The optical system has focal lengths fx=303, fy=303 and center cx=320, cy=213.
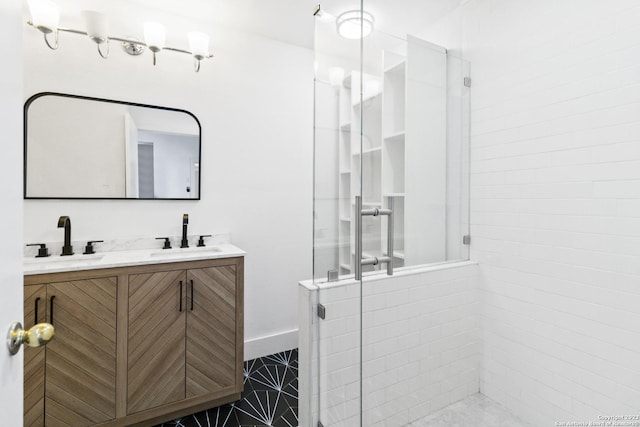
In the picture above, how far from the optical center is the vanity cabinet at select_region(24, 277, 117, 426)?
143cm

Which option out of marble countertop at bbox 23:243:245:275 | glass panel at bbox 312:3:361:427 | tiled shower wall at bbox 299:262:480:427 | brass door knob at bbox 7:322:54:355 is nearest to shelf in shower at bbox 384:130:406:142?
glass panel at bbox 312:3:361:427

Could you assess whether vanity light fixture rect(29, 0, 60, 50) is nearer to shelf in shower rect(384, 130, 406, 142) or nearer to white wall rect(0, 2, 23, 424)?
white wall rect(0, 2, 23, 424)

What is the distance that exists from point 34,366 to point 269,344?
148 cm

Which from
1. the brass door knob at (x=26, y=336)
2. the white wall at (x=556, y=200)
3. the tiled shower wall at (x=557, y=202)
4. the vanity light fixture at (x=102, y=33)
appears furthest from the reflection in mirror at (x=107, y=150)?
the tiled shower wall at (x=557, y=202)

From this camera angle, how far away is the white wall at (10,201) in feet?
1.84

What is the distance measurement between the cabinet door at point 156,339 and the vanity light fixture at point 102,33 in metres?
1.43

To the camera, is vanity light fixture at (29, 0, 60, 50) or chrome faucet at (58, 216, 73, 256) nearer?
vanity light fixture at (29, 0, 60, 50)

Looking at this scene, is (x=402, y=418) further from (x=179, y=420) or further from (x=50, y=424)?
(x=50, y=424)

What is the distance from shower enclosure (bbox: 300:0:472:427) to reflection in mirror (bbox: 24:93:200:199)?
1236mm

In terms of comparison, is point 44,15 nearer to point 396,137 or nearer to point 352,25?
point 352,25

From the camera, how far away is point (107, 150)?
76.9 inches

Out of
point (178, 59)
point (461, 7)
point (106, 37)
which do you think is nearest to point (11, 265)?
point (106, 37)

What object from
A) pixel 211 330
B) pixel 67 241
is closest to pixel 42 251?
pixel 67 241

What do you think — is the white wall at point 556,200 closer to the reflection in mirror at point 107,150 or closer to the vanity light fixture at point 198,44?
the vanity light fixture at point 198,44
